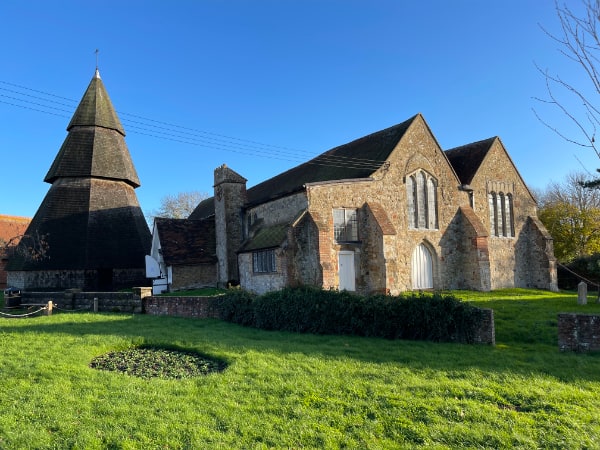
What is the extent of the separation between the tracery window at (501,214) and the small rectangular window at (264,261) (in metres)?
15.4

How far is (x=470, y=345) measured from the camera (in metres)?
10.6

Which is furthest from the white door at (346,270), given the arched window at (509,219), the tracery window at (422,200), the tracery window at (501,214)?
the arched window at (509,219)

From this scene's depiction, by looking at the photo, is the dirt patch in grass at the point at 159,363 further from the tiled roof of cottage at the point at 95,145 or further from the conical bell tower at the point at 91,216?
the tiled roof of cottage at the point at 95,145

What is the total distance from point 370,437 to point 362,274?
55.6 ft

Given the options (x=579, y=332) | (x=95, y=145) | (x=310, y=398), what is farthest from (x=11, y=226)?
(x=579, y=332)

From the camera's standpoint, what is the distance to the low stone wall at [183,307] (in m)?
16.7

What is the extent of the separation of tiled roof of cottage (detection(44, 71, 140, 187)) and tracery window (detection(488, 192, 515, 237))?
92.1 feet

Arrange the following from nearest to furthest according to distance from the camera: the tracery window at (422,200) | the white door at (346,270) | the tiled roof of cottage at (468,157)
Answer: the white door at (346,270) < the tracery window at (422,200) < the tiled roof of cottage at (468,157)

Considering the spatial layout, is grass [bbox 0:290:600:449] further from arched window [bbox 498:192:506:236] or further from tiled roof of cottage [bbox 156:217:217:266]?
arched window [bbox 498:192:506:236]

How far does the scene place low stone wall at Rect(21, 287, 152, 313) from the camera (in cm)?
1845

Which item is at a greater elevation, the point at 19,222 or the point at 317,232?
the point at 19,222

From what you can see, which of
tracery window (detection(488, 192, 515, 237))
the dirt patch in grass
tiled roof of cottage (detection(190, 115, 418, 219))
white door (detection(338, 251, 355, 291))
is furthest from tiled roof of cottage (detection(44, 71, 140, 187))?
tracery window (detection(488, 192, 515, 237))

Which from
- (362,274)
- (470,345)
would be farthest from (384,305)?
(362,274)

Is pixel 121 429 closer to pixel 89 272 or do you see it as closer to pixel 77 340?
pixel 77 340
